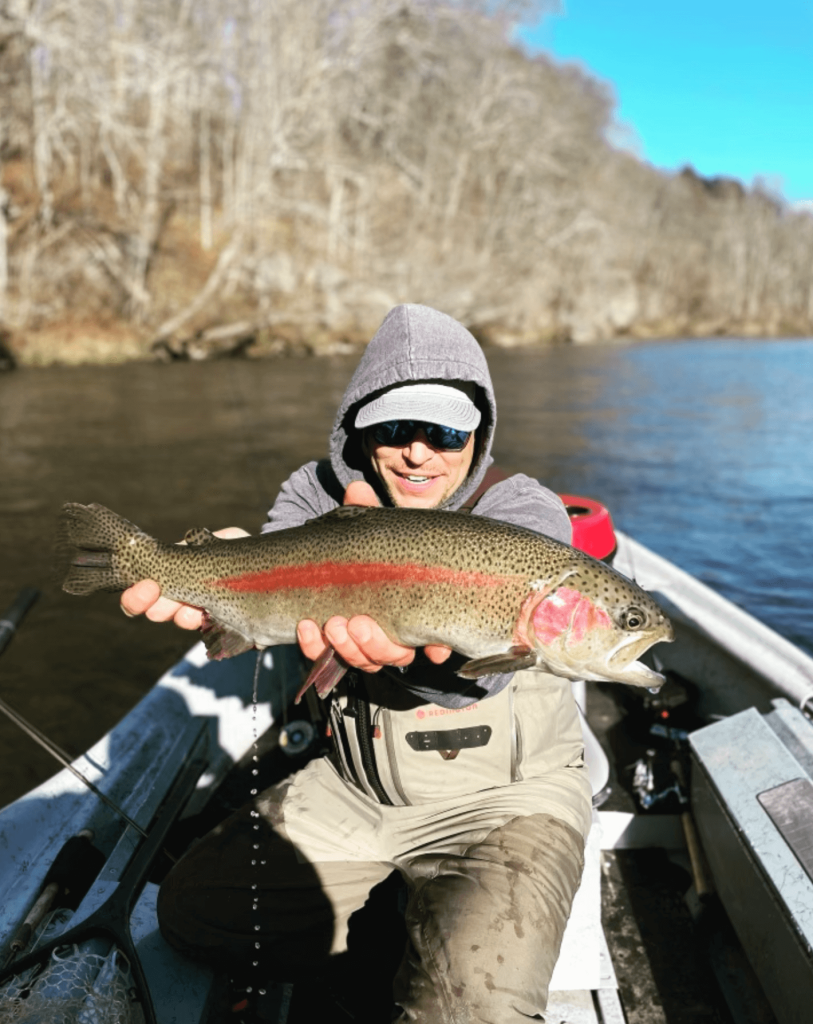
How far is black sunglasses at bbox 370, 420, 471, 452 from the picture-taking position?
2.59m

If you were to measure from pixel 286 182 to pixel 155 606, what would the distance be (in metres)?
36.1

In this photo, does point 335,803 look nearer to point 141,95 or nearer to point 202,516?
point 202,516

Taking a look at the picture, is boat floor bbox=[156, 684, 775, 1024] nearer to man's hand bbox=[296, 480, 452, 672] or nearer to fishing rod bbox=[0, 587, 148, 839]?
fishing rod bbox=[0, 587, 148, 839]

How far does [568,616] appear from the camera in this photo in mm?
2100

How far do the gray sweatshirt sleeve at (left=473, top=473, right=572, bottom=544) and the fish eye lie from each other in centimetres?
54

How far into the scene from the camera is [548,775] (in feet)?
7.98

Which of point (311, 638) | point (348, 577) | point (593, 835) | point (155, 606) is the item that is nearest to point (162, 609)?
point (155, 606)

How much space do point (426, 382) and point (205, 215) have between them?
30.9 metres

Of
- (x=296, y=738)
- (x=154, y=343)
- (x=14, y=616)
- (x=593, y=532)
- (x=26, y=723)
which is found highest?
(x=154, y=343)

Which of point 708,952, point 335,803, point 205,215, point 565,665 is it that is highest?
point 205,215

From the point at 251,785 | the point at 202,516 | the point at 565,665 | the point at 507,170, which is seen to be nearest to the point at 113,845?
the point at 251,785

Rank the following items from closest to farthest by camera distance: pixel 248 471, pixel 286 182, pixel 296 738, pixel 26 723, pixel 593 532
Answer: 1. pixel 26 723
2. pixel 593 532
3. pixel 296 738
4. pixel 248 471
5. pixel 286 182

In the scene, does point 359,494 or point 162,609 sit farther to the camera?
point 359,494

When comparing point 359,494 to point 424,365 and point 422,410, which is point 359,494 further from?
point 424,365
